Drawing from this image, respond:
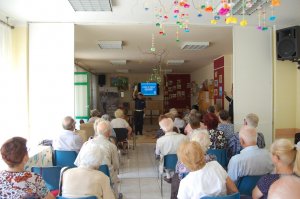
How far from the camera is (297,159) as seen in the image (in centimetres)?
210

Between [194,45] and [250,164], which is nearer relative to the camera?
[250,164]

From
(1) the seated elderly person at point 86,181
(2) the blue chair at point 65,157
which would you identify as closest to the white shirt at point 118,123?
(2) the blue chair at point 65,157

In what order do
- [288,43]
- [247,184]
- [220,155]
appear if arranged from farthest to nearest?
1. [288,43]
2. [220,155]
3. [247,184]

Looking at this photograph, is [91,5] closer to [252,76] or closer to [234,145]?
[234,145]

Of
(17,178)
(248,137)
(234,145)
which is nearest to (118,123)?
(234,145)

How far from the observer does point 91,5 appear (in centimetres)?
429

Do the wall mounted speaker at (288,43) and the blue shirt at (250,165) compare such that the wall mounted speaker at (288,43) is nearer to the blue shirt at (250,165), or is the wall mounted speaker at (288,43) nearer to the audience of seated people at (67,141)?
the blue shirt at (250,165)

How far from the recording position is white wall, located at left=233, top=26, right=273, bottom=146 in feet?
18.4

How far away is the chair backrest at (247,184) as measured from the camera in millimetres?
2723

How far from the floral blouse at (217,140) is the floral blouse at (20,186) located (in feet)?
8.27

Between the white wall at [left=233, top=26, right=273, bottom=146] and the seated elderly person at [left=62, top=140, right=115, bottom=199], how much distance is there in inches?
148

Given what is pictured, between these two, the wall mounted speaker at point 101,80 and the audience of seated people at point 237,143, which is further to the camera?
the wall mounted speaker at point 101,80

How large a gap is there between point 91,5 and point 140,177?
300 cm

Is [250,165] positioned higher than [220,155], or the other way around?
[250,165]
